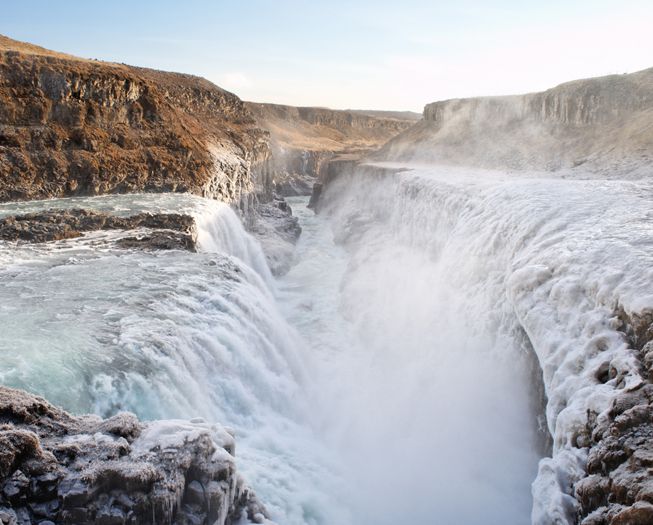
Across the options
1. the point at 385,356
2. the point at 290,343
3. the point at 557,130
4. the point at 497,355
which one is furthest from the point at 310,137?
the point at 497,355

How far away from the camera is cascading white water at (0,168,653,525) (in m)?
6.00

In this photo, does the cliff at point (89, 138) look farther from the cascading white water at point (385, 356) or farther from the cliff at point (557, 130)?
the cliff at point (557, 130)

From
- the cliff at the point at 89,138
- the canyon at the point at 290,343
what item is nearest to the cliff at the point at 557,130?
the canyon at the point at 290,343

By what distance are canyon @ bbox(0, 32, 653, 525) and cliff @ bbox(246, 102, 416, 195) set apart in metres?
27.8

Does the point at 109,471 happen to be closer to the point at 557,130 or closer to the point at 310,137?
the point at 557,130

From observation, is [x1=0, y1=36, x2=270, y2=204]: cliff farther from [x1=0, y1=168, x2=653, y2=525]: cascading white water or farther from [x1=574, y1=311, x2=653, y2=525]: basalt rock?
[x1=574, y1=311, x2=653, y2=525]: basalt rock

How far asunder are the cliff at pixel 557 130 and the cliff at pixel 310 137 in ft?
38.7

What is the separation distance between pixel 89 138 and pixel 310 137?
66179 mm

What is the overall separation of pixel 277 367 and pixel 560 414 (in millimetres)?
5897

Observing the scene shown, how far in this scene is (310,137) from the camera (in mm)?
81875

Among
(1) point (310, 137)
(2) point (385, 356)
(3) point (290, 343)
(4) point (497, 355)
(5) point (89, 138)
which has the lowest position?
(2) point (385, 356)

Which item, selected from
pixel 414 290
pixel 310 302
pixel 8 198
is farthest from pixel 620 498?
pixel 8 198

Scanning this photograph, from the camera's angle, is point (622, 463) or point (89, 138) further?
point (89, 138)

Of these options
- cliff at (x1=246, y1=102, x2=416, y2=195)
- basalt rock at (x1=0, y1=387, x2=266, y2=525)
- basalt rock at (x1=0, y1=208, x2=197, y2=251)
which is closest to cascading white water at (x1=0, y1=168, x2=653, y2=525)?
basalt rock at (x1=0, y1=208, x2=197, y2=251)
